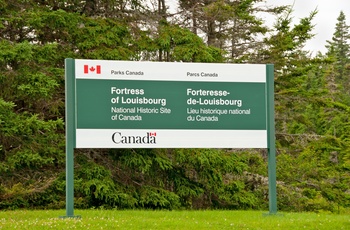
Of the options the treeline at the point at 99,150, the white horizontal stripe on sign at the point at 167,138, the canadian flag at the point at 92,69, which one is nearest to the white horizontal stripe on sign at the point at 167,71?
the canadian flag at the point at 92,69

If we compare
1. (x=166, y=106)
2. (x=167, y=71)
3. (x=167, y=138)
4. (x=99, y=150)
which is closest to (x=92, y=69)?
(x=167, y=71)

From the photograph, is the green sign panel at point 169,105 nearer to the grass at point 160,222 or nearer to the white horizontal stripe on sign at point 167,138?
the white horizontal stripe on sign at point 167,138

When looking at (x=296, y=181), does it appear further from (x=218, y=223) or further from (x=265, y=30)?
(x=218, y=223)

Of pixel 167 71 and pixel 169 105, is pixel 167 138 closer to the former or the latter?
pixel 169 105

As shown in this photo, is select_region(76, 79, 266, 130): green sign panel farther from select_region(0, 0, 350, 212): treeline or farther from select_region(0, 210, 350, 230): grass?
select_region(0, 0, 350, 212): treeline

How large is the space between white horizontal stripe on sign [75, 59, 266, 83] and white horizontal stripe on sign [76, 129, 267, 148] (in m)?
1.14

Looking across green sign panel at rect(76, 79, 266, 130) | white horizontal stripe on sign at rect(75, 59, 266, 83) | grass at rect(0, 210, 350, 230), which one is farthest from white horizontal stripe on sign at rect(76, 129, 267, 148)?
grass at rect(0, 210, 350, 230)

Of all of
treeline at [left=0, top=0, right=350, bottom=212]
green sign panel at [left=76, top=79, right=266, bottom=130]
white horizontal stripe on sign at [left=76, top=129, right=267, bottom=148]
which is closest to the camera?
white horizontal stripe on sign at [left=76, top=129, right=267, bottom=148]

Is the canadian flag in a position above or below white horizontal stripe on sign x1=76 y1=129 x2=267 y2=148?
above

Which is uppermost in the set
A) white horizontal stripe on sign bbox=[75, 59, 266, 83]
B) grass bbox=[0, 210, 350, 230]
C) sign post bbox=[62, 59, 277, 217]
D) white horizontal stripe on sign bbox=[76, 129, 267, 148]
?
white horizontal stripe on sign bbox=[75, 59, 266, 83]

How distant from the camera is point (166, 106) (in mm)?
13867

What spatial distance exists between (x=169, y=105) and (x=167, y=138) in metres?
0.72

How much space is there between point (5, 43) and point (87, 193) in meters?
4.94

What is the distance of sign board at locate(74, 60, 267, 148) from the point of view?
44.2 feet
